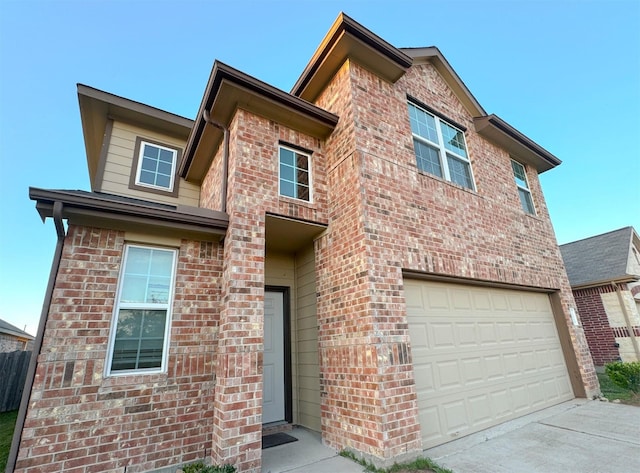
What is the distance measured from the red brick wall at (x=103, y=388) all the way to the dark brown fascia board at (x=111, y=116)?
3715mm

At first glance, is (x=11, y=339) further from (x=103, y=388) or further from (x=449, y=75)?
(x=449, y=75)

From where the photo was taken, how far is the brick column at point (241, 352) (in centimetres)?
328

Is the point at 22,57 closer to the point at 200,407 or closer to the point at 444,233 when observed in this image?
the point at 200,407

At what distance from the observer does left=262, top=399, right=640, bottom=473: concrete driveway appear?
338 centimetres

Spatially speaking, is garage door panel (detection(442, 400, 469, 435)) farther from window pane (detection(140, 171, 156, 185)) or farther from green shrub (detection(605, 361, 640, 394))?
window pane (detection(140, 171, 156, 185))

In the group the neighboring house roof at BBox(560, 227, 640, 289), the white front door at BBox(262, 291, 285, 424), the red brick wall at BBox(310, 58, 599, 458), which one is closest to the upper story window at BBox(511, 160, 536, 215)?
the red brick wall at BBox(310, 58, 599, 458)

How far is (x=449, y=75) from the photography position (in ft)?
23.5

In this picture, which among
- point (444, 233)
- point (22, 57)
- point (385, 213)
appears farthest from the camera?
point (22, 57)

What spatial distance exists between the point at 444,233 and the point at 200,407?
464 cm

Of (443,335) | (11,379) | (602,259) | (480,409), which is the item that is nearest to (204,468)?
(443,335)

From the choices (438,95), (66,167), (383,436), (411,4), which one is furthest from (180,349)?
(66,167)

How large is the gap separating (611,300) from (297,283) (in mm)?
10974

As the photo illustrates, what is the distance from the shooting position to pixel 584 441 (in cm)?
404

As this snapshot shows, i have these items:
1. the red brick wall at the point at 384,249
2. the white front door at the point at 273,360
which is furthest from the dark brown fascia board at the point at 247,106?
the white front door at the point at 273,360
